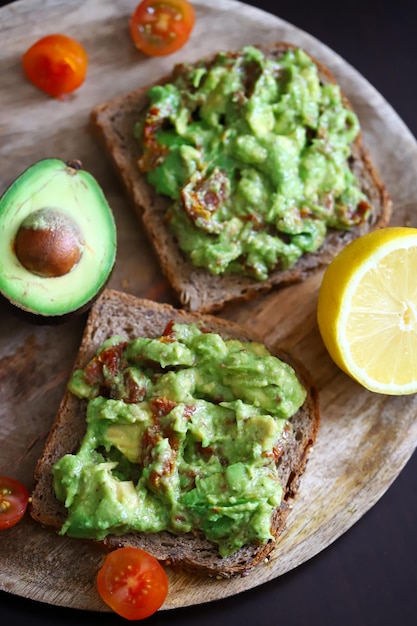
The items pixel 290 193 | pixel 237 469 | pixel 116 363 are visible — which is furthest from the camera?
pixel 290 193

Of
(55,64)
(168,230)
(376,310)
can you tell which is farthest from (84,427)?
(55,64)

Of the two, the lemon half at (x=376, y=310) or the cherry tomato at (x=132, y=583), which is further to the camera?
the lemon half at (x=376, y=310)

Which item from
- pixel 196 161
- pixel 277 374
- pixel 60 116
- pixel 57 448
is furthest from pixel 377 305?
pixel 60 116

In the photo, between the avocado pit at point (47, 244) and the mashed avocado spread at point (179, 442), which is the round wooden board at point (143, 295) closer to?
the mashed avocado spread at point (179, 442)

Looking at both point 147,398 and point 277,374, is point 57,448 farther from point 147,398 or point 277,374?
point 277,374

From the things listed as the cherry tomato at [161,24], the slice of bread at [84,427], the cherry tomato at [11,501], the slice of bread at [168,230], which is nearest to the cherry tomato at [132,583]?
the slice of bread at [84,427]

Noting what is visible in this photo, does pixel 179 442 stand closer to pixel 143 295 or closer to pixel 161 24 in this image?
pixel 143 295

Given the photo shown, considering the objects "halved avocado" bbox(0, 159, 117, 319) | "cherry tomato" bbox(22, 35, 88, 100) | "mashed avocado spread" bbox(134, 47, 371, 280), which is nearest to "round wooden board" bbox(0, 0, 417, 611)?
"cherry tomato" bbox(22, 35, 88, 100)
